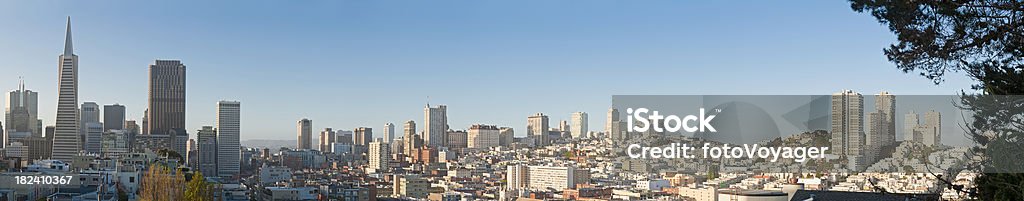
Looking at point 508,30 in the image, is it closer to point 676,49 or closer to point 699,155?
point 676,49

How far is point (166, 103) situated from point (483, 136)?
7.65 meters

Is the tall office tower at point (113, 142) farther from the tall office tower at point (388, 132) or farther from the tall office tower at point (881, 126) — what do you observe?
the tall office tower at point (881, 126)

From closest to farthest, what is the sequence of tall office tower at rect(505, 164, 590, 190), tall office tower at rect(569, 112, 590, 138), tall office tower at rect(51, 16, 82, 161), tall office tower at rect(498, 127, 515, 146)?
1. tall office tower at rect(569, 112, 590, 138)
2. tall office tower at rect(505, 164, 590, 190)
3. tall office tower at rect(51, 16, 82, 161)
4. tall office tower at rect(498, 127, 515, 146)

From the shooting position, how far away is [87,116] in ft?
63.8

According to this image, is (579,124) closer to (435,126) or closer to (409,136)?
(435,126)

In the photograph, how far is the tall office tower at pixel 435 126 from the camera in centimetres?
1723

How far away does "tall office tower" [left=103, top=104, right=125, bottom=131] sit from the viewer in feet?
59.1

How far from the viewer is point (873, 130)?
6.68m

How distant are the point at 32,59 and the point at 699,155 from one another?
10378mm

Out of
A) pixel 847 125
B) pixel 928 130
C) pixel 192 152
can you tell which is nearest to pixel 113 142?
pixel 192 152

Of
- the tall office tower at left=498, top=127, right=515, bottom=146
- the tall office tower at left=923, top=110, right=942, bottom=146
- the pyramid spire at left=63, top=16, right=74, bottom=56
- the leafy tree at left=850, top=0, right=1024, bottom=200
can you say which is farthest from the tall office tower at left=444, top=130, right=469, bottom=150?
the leafy tree at left=850, top=0, right=1024, bottom=200

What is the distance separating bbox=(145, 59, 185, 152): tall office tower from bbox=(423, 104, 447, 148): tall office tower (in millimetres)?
4602

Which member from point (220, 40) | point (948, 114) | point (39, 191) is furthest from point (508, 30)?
point (948, 114)

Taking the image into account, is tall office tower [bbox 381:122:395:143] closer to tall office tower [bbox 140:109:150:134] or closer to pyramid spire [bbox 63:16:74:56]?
pyramid spire [bbox 63:16:74:56]
